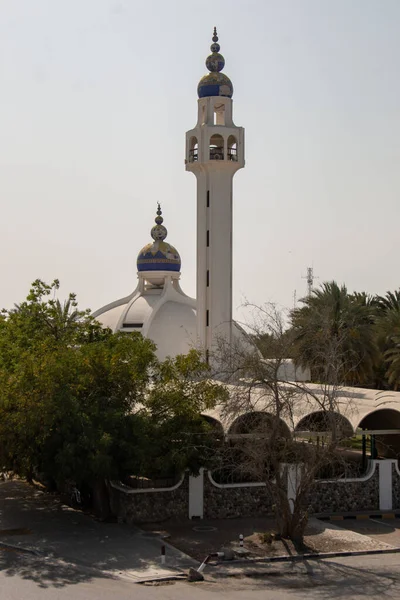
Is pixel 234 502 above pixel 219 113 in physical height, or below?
below

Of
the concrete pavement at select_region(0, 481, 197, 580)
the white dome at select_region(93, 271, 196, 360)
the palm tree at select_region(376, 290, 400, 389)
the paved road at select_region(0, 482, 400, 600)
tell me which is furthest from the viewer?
the white dome at select_region(93, 271, 196, 360)

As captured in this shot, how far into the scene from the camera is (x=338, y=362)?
20266mm

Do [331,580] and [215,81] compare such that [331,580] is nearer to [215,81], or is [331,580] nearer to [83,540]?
[83,540]

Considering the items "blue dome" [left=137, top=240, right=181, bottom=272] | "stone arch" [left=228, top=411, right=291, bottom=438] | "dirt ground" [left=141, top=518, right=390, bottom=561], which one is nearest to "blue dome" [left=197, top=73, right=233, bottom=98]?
"blue dome" [left=137, top=240, right=181, bottom=272]

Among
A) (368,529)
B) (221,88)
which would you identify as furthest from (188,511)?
(221,88)

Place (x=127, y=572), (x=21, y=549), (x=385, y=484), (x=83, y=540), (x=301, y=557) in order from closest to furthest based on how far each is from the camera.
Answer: (x=127, y=572)
(x=301, y=557)
(x=21, y=549)
(x=83, y=540)
(x=385, y=484)

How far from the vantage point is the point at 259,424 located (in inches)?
881

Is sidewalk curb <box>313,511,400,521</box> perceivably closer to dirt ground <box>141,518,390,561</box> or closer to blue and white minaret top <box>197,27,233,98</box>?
dirt ground <box>141,518,390,561</box>

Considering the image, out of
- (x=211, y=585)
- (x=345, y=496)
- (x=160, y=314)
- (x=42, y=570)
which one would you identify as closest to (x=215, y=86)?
(x=160, y=314)

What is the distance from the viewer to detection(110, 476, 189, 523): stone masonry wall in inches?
876

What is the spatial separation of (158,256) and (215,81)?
14029 millimetres

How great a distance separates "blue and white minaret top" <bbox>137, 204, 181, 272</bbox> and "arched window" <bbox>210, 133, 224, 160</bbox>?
12336 millimetres

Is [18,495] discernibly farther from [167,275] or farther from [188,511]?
[167,275]

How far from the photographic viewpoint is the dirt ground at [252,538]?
1939 cm
